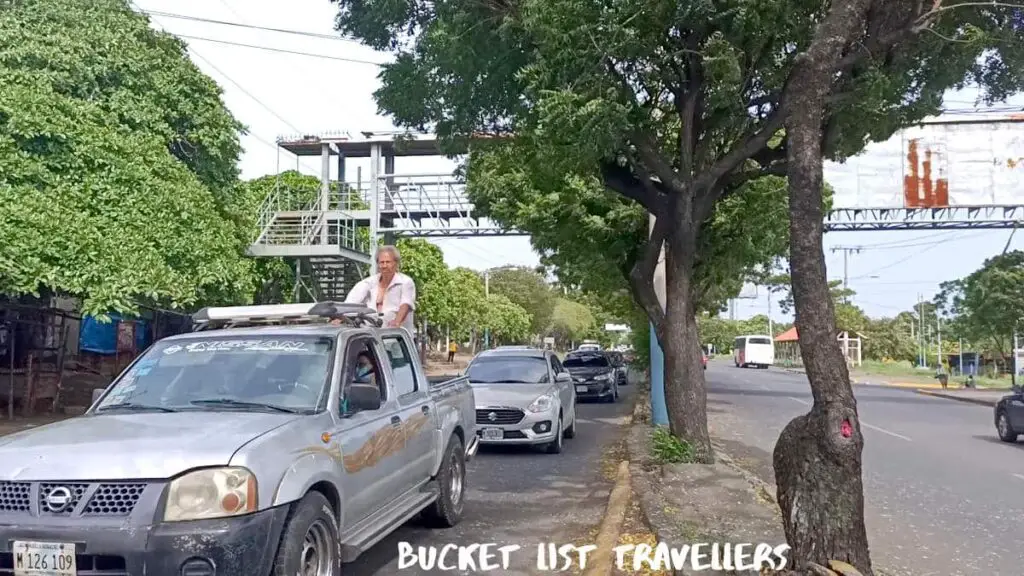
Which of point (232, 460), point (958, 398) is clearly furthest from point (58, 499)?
point (958, 398)

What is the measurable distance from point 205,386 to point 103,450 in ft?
3.89

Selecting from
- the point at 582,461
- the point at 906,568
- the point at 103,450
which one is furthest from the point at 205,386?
the point at 582,461

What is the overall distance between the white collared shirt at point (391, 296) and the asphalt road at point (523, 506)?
1.88 meters


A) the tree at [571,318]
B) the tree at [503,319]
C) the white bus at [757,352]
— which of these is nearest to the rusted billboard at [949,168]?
the tree at [503,319]

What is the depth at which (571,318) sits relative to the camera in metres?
82.9

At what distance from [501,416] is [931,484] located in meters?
5.73

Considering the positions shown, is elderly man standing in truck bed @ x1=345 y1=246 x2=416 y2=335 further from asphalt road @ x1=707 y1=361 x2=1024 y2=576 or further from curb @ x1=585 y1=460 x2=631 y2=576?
asphalt road @ x1=707 y1=361 x2=1024 y2=576

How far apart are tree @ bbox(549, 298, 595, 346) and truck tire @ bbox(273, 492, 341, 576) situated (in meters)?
76.7

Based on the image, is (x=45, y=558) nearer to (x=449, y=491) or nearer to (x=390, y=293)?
(x=449, y=491)

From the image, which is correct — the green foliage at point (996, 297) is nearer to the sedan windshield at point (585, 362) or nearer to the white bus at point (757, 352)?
the sedan windshield at point (585, 362)

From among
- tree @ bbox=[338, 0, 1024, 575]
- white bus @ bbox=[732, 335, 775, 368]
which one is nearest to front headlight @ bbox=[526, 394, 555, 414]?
tree @ bbox=[338, 0, 1024, 575]

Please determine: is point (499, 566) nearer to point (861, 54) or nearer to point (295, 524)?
point (295, 524)

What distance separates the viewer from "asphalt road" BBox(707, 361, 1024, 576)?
23.0ft

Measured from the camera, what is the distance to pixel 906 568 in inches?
255
